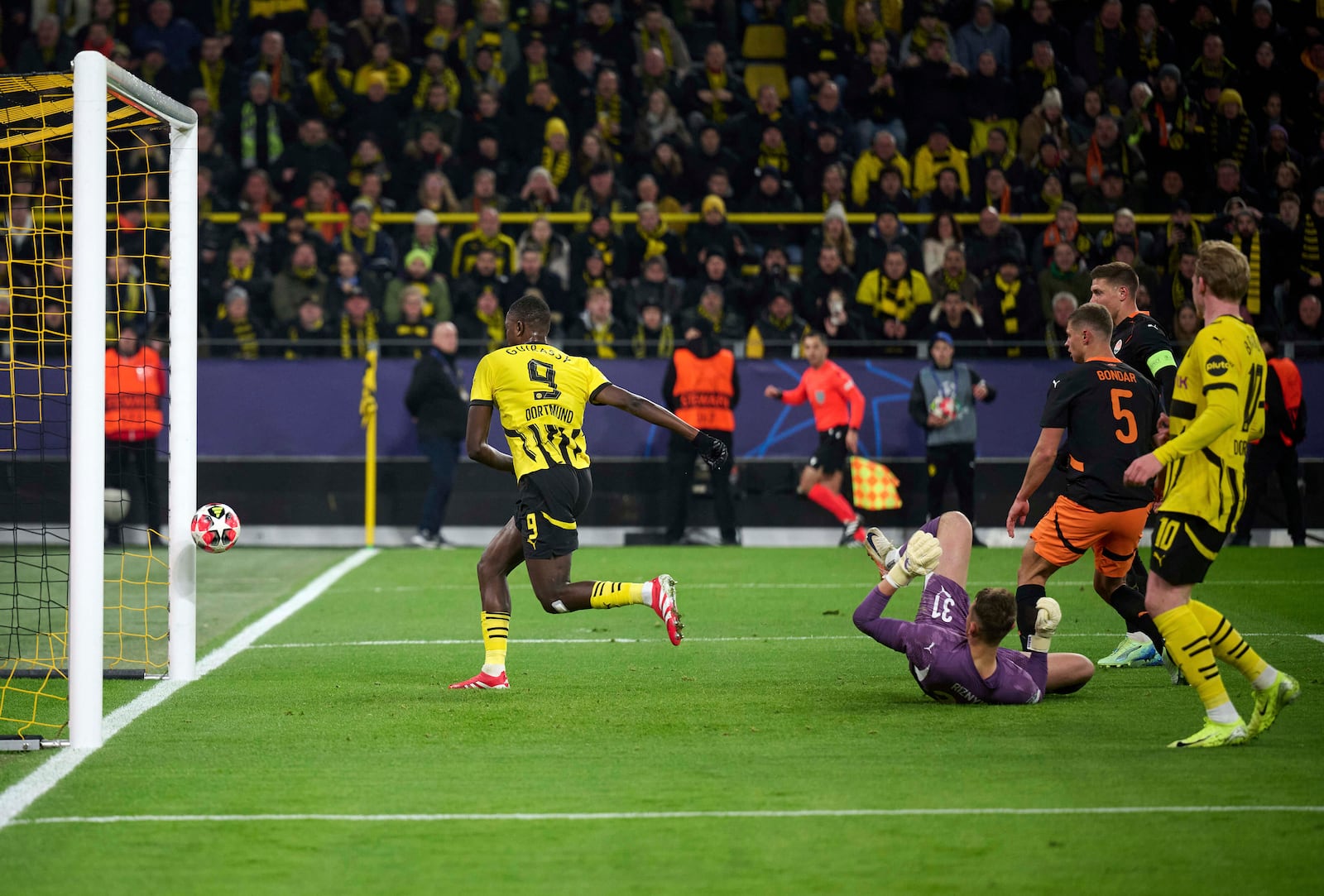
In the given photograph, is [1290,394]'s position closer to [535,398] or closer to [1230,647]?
[1230,647]

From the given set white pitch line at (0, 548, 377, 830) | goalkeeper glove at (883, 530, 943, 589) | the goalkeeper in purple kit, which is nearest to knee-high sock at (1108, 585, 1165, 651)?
the goalkeeper in purple kit

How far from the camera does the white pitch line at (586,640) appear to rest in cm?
987

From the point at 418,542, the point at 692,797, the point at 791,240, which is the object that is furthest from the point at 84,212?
the point at 791,240

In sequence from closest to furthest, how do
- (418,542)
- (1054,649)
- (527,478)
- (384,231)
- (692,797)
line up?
(692,797)
(527,478)
(1054,649)
(418,542)
(384,231)

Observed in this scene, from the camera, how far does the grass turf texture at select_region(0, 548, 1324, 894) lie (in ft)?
15.8

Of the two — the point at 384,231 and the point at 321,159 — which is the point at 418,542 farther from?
the point at 321,159

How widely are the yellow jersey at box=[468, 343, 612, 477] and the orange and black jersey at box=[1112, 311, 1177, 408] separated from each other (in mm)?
2918

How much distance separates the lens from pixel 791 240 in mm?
19500

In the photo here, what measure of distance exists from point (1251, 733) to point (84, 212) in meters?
5.70

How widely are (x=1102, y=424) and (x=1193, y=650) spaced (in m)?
1.60

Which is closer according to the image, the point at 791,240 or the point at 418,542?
the point at 418,542

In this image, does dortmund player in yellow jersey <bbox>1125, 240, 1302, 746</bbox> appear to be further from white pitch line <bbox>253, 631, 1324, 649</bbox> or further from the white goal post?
the white goal post

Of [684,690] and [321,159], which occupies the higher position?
[321,159]

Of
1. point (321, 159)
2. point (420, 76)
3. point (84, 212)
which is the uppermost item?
point (420, 76)
